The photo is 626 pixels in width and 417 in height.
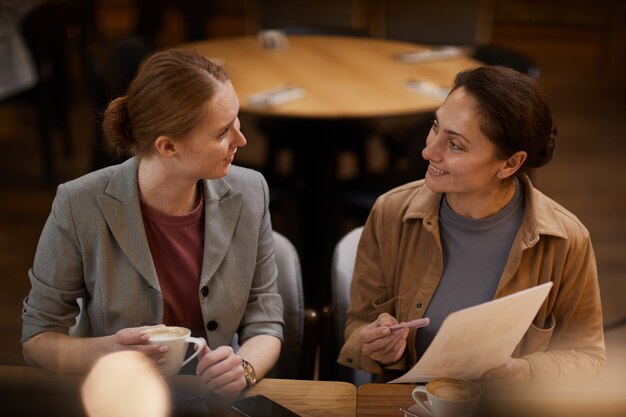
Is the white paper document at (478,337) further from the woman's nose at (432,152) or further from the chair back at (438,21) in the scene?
the chair back at (438,21)

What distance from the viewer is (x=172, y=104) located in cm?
177

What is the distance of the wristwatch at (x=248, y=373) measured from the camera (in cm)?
173

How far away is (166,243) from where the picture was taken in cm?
195

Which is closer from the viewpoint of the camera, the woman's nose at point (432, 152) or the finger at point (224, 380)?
the finger at point (224, 380)

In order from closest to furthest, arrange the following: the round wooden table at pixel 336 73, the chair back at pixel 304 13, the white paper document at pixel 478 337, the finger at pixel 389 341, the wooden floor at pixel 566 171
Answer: the white paper document at pixel 478 337 < the finger at pixel 389 341 < the round wooden table at pixel 336 73 < the wooden floor at pixel 566 171 < the chair back at pixel 304 13

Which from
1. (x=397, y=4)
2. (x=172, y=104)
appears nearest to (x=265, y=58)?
(x=397, y=4)

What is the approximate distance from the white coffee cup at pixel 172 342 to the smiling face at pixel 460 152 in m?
0.60

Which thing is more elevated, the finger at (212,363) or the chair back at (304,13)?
the finger at (212,363)

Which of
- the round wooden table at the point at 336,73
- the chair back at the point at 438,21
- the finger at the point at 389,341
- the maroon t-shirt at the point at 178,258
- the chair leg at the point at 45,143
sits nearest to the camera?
the finger at the point at 389,341

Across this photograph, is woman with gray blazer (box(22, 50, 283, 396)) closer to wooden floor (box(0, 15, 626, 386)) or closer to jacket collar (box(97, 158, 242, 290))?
jacket collar (box(97, 158, 242, 290))

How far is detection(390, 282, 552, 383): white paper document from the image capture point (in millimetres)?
1434

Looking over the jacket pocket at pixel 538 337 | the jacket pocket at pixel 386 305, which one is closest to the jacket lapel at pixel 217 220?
the jacket pocket at pixel 386 305

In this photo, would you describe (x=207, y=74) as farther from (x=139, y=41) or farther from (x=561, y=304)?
(x=139, y=41)

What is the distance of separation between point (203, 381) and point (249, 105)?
1.95m
